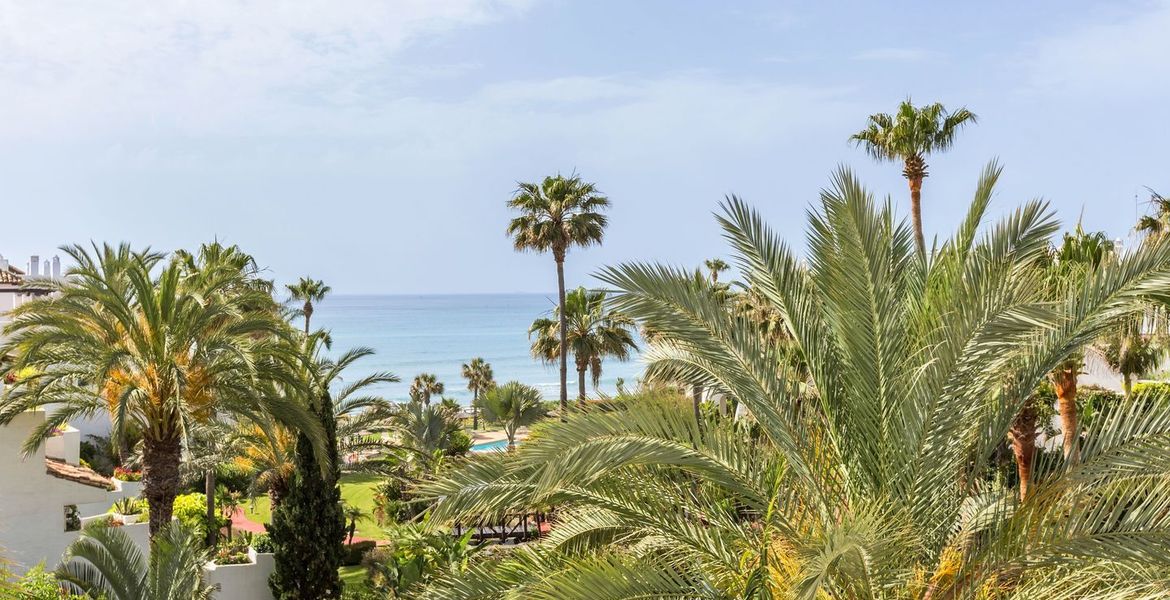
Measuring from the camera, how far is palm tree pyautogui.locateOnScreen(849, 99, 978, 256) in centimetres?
3152

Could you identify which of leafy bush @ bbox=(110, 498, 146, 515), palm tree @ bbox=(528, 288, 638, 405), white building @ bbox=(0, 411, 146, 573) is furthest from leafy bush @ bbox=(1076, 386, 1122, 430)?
white building @ bbox=(0, 411, 146, 573)

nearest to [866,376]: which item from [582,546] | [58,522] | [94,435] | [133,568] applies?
[582,546]

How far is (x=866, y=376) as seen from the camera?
256 inches

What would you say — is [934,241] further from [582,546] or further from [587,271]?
[582,546]

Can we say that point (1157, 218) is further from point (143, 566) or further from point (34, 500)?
point (34, 500)

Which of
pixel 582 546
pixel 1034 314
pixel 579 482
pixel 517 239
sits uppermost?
pixel 517 239

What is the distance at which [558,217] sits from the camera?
3691 cm

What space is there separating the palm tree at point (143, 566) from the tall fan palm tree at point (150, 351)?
143cm

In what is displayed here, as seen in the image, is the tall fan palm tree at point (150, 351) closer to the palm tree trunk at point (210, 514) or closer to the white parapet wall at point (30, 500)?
the white parapet wall at point (30, 500)

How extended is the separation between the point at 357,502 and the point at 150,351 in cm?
2174

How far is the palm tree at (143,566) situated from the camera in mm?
13477

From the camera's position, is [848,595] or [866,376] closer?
[848,595]

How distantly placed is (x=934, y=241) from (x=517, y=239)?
3065cm

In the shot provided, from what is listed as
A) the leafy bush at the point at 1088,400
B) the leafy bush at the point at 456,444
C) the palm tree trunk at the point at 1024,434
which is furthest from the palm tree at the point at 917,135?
the leafy bush at the point at 456,444
